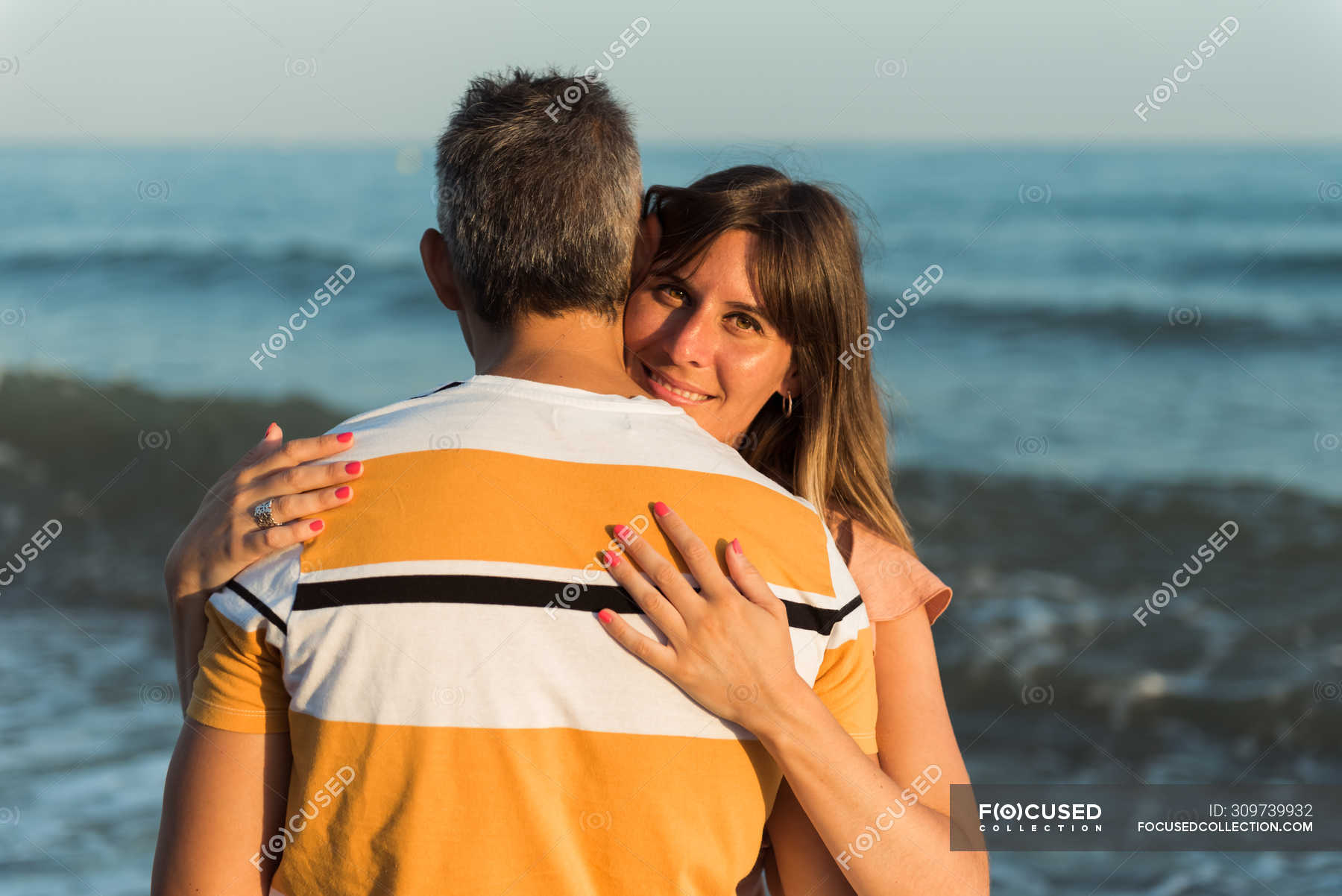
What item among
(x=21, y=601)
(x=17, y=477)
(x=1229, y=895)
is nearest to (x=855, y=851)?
(x=1229, y=895)

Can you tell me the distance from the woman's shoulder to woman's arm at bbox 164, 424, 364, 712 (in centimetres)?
118

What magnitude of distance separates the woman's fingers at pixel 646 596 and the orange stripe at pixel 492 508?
3 cm

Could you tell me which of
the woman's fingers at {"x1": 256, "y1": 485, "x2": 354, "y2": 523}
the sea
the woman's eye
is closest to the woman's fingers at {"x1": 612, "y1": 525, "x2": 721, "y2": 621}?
the woman's fingers at {"x1": 256, "y1": 485, "x2": 354, "y2": 523}

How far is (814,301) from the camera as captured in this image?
106 inches

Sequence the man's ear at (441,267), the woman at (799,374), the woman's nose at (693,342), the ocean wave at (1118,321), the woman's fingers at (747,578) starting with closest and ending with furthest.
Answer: the woman's fingers at (747,578), the man's ear at (441,267), the woman at (799,374), the woman's nose at (693,342), the ocean wave at (1118,321)

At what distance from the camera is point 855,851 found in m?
1.67

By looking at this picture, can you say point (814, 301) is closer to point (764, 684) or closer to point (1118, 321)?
point (764, 684)

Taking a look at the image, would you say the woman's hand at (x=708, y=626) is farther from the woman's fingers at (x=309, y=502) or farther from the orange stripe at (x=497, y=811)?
the woman's fingers at (x=309, y=502)

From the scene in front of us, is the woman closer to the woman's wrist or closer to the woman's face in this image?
the woman's face

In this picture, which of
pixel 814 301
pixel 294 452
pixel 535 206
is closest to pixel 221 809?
pixel 294 452

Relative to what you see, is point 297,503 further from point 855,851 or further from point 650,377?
point 650,377

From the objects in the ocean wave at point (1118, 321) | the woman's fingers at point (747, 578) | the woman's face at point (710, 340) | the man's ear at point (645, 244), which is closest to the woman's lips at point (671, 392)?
the woman's face at point (710, 340)

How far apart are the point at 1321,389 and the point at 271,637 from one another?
12241 millimetres

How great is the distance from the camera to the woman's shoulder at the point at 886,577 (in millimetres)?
2250
